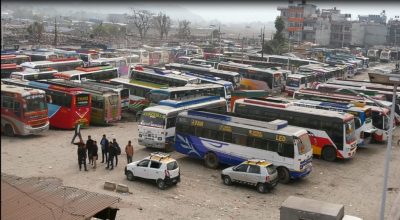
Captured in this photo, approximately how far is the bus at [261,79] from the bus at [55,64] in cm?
1162

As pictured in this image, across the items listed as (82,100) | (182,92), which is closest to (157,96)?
(182,92)

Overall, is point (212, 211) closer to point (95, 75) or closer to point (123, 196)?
point (123, 196)

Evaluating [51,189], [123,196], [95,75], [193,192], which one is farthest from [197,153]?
[95,75]

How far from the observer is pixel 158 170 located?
43.5 ft

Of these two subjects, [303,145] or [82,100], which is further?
[82,100]

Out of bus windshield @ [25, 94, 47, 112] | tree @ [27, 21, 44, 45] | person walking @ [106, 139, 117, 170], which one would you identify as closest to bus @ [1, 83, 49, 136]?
bus windshield @ [25, 94, 47, 112]

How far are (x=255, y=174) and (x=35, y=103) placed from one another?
892 cm

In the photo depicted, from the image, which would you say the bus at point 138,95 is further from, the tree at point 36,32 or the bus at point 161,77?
the tree at point 36,32

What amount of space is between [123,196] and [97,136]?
7.20 metres

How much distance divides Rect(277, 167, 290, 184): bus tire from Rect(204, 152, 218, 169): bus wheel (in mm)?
2175

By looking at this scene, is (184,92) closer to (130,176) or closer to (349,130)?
(349,130)

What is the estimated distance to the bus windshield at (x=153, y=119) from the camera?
17.1 meters

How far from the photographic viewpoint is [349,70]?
4916cm

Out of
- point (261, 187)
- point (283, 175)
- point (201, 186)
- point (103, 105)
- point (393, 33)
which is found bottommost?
point (201, 186)
